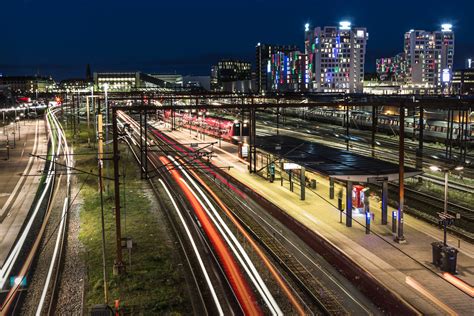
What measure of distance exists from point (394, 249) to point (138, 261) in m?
8.31

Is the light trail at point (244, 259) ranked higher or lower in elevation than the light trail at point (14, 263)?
higher

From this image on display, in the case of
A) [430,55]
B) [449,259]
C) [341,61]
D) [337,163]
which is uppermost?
[430,55]

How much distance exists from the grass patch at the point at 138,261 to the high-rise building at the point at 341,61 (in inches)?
4870

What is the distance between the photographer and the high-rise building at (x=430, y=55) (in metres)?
169

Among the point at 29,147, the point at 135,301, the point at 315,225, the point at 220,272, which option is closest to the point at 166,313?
the point at 135,301

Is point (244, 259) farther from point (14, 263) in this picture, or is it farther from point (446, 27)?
point (446, 27)

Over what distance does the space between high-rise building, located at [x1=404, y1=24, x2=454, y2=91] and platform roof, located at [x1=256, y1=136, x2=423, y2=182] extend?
153 meters

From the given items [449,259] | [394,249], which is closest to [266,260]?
[394,249]

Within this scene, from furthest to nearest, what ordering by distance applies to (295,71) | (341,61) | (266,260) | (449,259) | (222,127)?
(295,71) < (341,61) < (222,127) < (266,260) < (449,259)

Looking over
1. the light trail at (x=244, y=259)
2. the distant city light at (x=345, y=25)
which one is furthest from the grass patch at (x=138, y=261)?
the distant city light at (x=345, y=25)

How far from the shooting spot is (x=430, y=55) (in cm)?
17038

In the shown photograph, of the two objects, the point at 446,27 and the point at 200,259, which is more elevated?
the point at 446,27

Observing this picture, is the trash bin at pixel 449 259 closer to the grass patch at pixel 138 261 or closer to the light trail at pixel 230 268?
the light trail at pixel 230 268

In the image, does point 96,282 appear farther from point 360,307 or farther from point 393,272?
A: point 393,272
